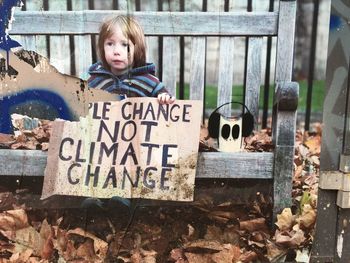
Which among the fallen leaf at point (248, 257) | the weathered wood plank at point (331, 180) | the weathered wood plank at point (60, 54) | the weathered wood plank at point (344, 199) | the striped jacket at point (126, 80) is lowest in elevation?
the fallen leaf at point (248, 257)

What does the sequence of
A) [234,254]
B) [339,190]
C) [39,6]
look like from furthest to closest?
[234,254], [339,190], [39,6]

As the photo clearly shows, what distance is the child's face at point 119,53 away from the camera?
216cm

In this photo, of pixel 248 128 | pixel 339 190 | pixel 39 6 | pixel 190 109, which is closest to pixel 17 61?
pixel 39 6

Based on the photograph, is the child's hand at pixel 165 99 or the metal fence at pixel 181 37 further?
the child's hand at pixel 165 99

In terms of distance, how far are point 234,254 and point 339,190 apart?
0.58 metres

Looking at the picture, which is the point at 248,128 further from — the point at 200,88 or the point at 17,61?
the point at 17,61

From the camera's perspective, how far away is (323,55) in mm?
2385

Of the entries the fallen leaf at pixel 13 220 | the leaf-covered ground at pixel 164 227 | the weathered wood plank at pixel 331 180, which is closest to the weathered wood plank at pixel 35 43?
the leaf-covered ground at pixel 164 227

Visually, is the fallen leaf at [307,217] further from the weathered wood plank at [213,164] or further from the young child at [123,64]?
the young child at [123,64]

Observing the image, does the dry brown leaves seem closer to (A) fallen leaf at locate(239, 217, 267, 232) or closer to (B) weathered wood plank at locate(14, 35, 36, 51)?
(B) weathered wood plank at locate(14, 35, 36, 51)

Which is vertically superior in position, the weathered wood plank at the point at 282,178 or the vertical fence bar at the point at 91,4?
the vertical fence bar at the point at 91,4

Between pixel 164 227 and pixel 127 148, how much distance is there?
46 cm

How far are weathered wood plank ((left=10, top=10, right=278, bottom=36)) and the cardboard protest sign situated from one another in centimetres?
33

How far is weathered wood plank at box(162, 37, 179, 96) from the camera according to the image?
7.50 ft
